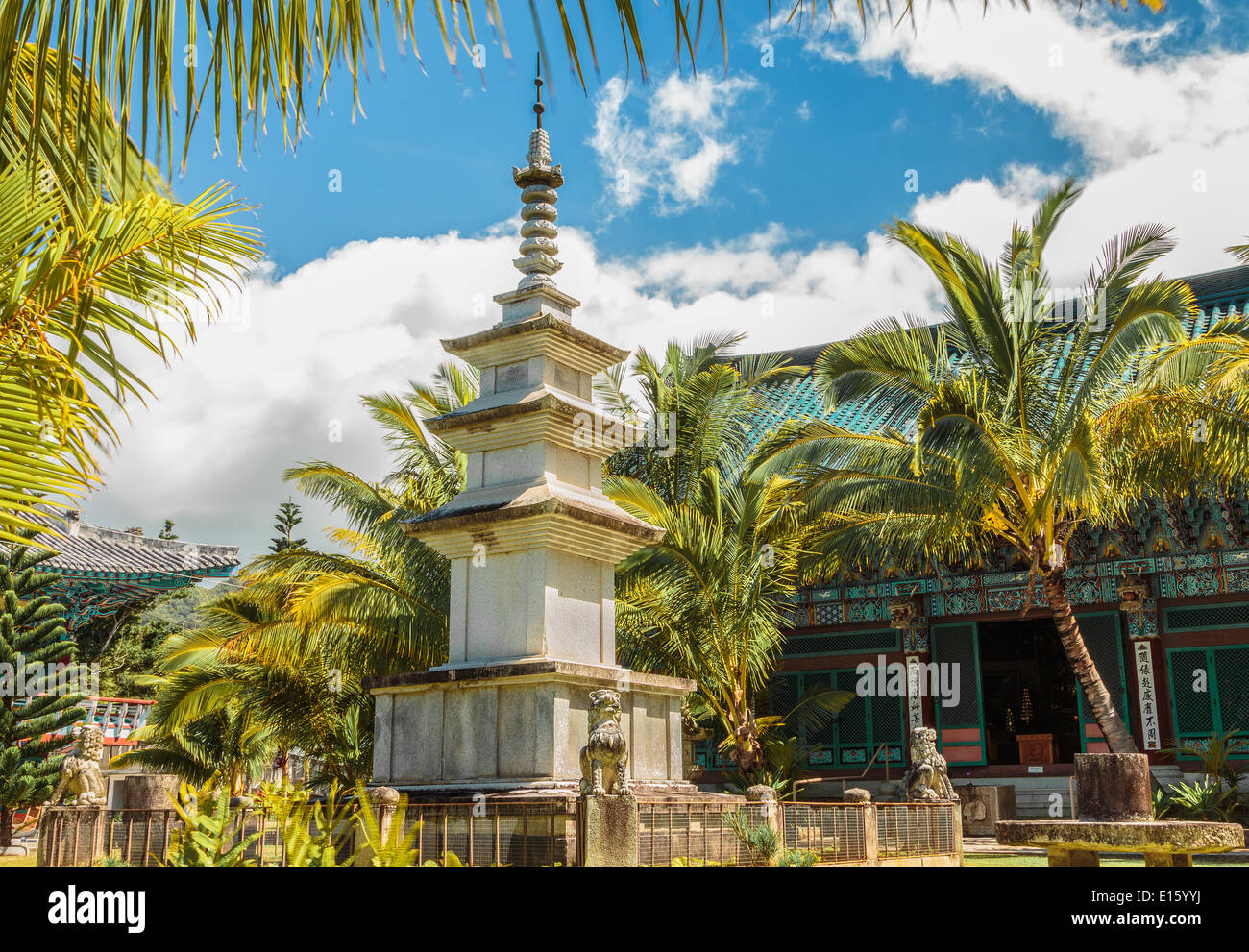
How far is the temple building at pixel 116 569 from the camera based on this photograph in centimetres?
2812

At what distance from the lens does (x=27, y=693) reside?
21.7 m

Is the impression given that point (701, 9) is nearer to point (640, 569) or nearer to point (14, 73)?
point (14, 73)

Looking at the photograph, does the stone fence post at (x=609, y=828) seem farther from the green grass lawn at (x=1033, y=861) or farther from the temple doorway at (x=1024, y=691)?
the temple doorway at (x=1024, y=691)

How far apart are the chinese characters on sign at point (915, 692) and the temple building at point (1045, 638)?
0.02m

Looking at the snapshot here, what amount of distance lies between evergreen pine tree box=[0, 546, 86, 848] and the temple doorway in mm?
20221

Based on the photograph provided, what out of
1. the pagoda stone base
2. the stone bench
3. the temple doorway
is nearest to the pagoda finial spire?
the pagoda stone base

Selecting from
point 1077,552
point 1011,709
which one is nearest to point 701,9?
point 1077,552

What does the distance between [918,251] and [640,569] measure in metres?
5.66

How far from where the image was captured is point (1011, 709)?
3009cm

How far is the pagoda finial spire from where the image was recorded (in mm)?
12344

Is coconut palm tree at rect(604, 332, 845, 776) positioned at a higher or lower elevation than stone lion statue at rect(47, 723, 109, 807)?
higher

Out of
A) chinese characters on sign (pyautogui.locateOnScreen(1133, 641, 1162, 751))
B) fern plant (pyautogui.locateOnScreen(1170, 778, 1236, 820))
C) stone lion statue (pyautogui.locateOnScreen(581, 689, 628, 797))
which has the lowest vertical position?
fern plant (pyautogui.locateOnScreen(1170, 778, 1236, 820))

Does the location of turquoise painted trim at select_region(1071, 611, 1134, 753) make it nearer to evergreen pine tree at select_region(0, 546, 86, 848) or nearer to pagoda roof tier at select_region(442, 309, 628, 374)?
pagoda roof tier at select_region(442, 309, 628, 374)
